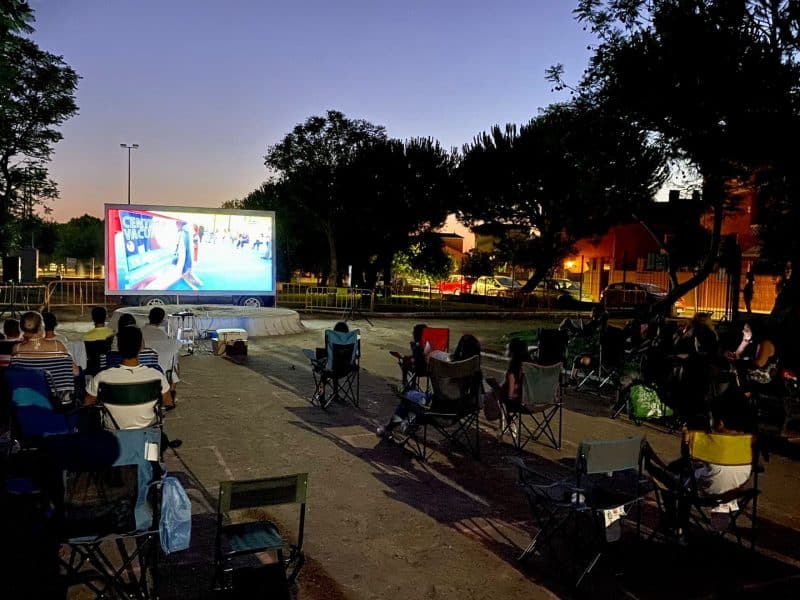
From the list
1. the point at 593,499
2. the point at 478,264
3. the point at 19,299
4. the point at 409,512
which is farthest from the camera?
the point at 478,264

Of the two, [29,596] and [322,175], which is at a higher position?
[322,175]

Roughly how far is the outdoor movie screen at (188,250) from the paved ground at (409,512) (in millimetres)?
8520

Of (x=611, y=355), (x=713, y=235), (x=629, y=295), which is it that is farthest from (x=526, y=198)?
(x=611, y=355)

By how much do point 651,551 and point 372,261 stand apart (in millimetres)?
34558

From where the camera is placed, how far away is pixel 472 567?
13.3 ft

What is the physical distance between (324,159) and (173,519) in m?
34.4

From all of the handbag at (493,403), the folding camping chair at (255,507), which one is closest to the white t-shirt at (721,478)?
the handbag at (493,403)

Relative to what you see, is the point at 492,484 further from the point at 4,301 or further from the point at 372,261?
the point at 372,261

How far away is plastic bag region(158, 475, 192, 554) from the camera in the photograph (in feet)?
11.2

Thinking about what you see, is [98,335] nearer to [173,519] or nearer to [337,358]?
[337,358]

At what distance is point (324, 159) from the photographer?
120 ft

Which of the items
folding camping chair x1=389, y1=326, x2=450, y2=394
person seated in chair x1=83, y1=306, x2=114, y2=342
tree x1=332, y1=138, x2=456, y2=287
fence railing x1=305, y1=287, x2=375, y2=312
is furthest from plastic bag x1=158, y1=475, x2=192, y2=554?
tree x1=332, y1=138, x2=456, y2=287

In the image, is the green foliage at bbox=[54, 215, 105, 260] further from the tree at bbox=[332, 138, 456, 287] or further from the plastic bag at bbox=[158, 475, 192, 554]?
the plastic bag at bbox=[158, 475, 192, 554]

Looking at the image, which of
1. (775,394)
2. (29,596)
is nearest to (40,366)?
(29,596)
